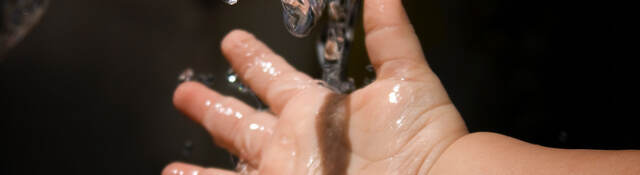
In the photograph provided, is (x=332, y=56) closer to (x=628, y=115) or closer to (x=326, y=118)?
(x=326, y=118)

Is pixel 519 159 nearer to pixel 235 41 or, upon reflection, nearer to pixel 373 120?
pixel 373 120

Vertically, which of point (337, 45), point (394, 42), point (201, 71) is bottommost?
point (201, 71)

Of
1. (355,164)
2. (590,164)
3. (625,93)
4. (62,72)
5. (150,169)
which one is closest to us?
(590,164)

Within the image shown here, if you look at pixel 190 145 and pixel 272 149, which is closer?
pixel 272 149

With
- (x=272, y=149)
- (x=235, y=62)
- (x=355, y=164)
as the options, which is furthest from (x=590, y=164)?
(x=235, y=62)

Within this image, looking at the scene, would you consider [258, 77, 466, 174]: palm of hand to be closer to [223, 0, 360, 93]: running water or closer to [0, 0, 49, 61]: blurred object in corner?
[223, 0, 360, 93]: running water

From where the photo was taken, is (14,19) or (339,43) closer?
(14,19)

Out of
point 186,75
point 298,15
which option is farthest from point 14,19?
point 186,75

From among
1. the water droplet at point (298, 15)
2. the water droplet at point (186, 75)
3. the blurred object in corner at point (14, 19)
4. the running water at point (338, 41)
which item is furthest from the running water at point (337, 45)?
the blurred object in corner at point (14, 19)
